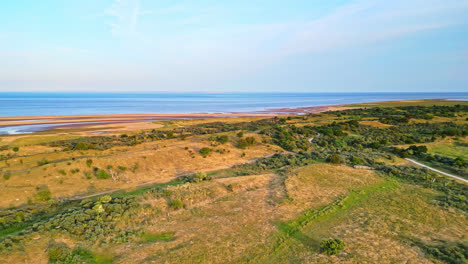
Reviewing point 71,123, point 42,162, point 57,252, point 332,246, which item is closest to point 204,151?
point 42,162

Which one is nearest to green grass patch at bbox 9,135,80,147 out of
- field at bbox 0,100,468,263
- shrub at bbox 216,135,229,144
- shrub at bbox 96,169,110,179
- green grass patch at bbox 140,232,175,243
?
field at bbox 0,100,468,263

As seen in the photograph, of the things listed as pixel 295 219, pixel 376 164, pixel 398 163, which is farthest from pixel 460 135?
pixel 295 219

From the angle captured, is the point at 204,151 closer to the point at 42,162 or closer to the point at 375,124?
the point at 42,162

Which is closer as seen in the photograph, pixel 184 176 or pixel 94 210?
pixel 94 210

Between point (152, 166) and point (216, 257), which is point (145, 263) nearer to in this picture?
point (216, 257)

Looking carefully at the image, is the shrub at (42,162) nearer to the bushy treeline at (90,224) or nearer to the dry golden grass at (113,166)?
the dry golden grass at (113,166)

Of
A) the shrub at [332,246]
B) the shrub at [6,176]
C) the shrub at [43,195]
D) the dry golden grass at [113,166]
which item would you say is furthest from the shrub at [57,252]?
the shrub at [6,176]

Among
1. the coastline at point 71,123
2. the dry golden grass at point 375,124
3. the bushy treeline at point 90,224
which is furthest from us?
the coastline at point 71,123
